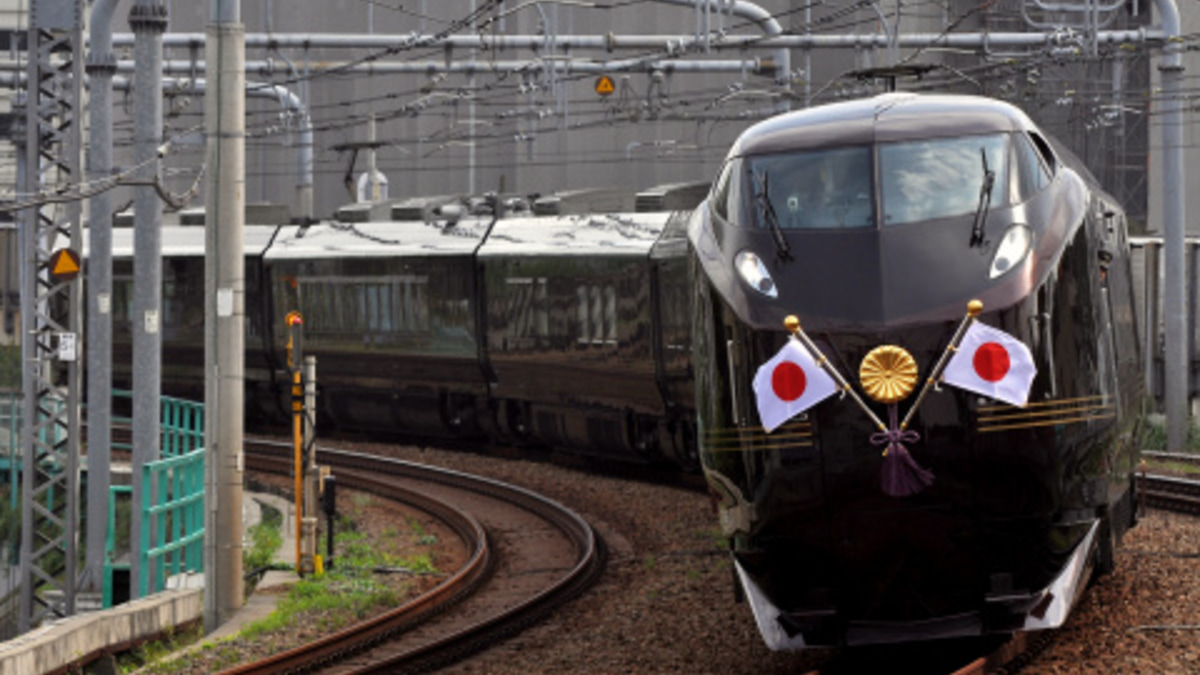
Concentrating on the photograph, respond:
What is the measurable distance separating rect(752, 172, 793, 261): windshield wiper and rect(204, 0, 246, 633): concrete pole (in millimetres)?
6227

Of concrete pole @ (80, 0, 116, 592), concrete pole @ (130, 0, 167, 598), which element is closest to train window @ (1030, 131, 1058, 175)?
concrete pole @ (130, 0, 167, 598)

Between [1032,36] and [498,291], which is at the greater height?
[1032,36]

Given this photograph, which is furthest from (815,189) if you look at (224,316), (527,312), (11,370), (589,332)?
(11,370)

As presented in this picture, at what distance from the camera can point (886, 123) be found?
428 inches

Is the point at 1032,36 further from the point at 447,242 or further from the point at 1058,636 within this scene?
the point at 1058,636

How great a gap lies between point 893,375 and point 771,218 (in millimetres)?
1246

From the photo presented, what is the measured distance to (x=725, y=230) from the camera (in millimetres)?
10852

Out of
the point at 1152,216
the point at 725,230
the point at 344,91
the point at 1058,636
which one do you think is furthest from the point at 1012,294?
the point at 344,91

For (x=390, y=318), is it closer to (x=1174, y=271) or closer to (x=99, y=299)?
(x=99, y=299)

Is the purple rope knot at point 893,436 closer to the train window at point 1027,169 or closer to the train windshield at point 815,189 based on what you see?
the train windshield at point 815,189

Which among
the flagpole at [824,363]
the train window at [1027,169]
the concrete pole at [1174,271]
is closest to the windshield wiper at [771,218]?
the flagpole at [824,363]

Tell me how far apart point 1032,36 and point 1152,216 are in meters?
17.8

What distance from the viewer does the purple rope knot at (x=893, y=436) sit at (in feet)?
31.9

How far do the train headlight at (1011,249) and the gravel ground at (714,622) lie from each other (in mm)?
2093
